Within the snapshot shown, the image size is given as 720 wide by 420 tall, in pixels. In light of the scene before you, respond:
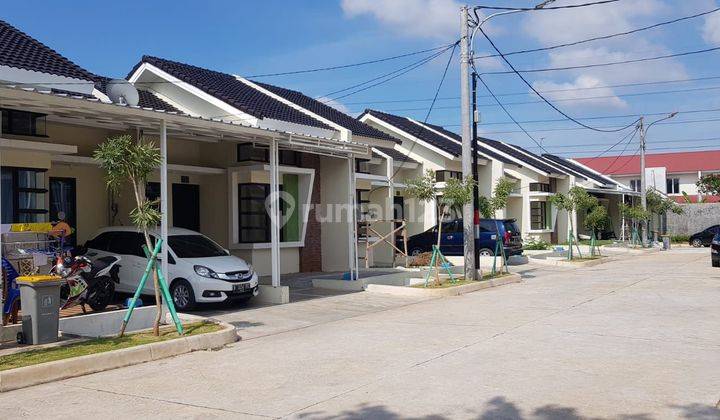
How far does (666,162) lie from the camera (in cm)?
6419

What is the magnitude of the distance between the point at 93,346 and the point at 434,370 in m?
4.71

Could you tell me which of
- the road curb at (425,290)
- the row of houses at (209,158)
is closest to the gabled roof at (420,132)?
the row of houses at (209,158)

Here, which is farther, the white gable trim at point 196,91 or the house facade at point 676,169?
the house facade at point 676,169

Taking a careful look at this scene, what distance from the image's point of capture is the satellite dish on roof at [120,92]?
13.7m

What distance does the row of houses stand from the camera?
12898 millimetres

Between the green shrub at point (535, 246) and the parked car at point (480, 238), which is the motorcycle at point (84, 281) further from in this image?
the green shrub at point (535, 246)

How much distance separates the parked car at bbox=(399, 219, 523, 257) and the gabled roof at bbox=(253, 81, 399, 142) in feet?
13.9

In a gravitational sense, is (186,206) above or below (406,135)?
below

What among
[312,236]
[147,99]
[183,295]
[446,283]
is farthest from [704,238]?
[183,295]

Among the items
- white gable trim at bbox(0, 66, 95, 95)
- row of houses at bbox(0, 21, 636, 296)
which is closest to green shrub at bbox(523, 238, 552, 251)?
row of houses at bbox(0, 21, 636, 296)

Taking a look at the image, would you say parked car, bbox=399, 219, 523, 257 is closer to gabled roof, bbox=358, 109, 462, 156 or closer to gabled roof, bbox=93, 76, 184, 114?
gabled roof, bbox=358, 109, 462, 156

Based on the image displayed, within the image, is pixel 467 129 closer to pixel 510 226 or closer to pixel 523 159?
pixel 510 226

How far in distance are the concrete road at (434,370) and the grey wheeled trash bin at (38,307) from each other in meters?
1.72

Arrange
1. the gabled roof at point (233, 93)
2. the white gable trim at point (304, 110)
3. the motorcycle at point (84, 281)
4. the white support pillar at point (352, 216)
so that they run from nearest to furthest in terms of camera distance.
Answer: the motorcycle at point (84, 281), the white support pillar at point (352, 216), the gabled roof at point (233, 93), the white gable trim at point (304, 110)
